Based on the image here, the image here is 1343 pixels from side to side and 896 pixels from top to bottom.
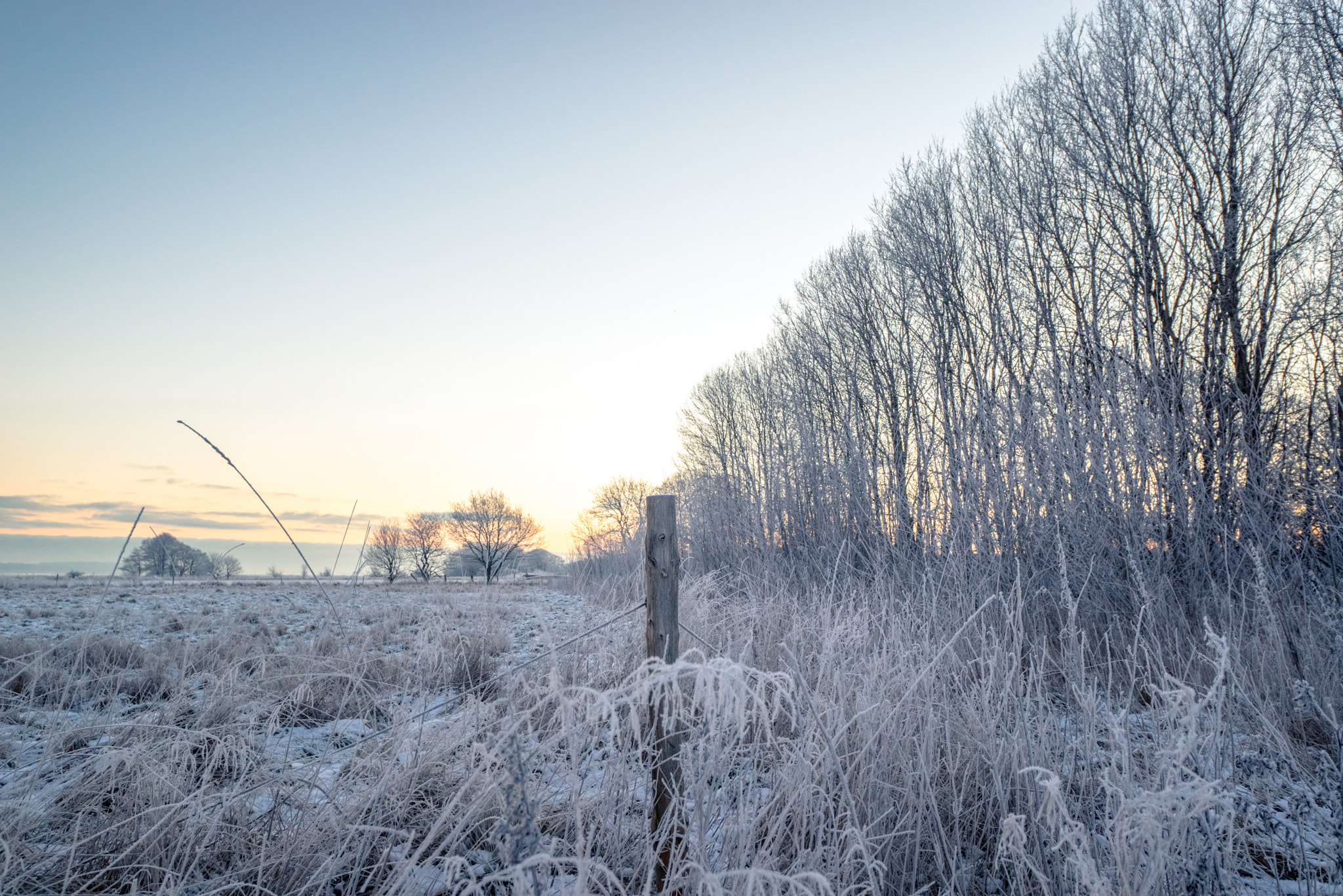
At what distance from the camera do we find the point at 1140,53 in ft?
21.9

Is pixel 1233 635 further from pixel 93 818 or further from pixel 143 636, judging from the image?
pixel 143 636

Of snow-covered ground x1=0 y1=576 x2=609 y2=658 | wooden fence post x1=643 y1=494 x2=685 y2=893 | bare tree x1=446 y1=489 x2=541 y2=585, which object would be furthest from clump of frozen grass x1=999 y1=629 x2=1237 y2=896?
bare tree x1=446 y1=489 x2=541 y2=585

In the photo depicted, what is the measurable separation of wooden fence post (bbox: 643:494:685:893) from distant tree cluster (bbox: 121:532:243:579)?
2.40 meters

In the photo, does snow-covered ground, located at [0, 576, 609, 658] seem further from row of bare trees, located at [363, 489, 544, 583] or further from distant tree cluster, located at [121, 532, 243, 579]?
row of bare trees, located at [363, 489, 544, 583]

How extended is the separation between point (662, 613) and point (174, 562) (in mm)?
14121

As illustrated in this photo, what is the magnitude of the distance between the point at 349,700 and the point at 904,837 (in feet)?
11.9

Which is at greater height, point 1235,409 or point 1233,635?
point 1235,409

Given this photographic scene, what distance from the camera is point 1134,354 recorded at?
6047mm

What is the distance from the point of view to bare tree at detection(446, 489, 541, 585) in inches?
1474

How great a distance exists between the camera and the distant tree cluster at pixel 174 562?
4223 mm

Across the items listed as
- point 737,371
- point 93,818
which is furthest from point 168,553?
point 93,818

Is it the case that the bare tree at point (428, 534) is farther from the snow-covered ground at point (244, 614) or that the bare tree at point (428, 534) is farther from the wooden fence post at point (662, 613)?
the wooden fence post at point (662, 613)

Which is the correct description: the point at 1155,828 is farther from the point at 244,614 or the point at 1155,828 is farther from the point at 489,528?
the point at 489,528

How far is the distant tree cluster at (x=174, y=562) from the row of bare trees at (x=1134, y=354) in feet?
15.6
